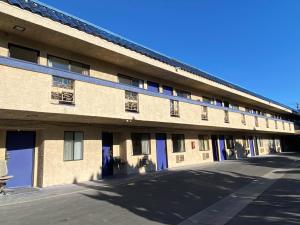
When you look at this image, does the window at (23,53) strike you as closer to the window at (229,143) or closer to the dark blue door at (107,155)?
the dark blue door at (107,155)

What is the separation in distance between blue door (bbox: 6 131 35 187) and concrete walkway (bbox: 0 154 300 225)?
1.51m

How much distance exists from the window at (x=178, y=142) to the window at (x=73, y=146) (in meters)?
9.75

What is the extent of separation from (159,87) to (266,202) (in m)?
13.1

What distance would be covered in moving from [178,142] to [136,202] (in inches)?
575

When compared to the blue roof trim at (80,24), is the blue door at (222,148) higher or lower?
lower

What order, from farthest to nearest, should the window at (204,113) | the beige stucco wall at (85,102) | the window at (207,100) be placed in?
the window at (207,100) < the window at (204,113) < the beige stucco wall at (85,102)

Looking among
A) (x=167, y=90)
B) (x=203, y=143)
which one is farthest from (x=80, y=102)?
(x=203, y=143)

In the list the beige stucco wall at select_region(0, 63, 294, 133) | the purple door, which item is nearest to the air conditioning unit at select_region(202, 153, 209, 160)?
the purple door

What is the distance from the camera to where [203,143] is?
2867cm

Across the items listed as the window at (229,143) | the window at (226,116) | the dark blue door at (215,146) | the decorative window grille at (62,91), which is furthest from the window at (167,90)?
the window at (229,143)

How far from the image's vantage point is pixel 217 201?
1076 centimetres

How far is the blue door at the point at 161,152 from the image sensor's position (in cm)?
2211

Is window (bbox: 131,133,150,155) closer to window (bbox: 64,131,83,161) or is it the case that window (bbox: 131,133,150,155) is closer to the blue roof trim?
window (bbox: 64,131,83,161)

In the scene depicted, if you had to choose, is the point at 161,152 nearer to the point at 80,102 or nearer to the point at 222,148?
the point at 80,102
